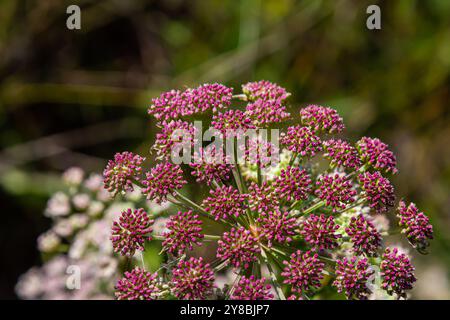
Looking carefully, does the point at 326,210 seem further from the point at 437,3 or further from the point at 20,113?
the point at 20,113

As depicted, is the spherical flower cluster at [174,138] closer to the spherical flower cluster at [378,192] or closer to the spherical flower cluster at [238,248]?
the spherical flower cluster at [238,248]

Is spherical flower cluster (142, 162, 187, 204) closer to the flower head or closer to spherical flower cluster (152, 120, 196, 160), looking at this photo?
spherical flower cluster (152, 120, 196, 160)

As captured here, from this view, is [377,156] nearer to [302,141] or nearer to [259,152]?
[302,141]

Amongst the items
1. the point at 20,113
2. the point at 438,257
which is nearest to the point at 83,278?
the point at 20,113

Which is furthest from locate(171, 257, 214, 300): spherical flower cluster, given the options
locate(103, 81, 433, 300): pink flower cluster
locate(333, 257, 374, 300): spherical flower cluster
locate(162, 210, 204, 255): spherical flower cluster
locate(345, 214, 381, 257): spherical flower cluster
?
locate(345, 214, 381, 257): spherical flower cluster

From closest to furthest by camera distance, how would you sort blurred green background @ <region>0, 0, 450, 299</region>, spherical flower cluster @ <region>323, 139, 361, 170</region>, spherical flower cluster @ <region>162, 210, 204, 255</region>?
1. spherical flower cluster @ <region>162, 210, 204, 255</region>
2. spherical flower cluster @ <region>323, 139, 361, 170</region>
3. blurred green background @ <region>0, 0, 450, 299</region>

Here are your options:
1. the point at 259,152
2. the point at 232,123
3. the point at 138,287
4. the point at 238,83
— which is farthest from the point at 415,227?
the point at 238,83

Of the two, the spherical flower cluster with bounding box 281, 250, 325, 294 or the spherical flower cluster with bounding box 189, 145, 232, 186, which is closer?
the spherical flower cluster with bounding box 281, 250, 325, 294
